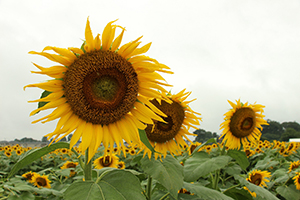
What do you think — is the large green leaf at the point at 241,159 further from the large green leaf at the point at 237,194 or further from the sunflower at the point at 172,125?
the sunflower at the point at 172,125

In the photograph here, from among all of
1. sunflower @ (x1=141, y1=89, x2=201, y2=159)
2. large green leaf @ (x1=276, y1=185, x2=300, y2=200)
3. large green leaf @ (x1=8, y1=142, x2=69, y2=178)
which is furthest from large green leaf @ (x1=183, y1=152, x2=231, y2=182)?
large green leaf @ (x1=276, y1=185, x2=300, y2=200)

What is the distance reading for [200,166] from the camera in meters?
3.04

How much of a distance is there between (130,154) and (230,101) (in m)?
6.14

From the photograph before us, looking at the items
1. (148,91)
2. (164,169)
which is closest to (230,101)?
(164,169)

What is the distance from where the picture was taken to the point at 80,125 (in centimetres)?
183

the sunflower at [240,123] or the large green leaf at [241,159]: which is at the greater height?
the sunflower at [240,123]

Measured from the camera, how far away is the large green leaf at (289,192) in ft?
13.7

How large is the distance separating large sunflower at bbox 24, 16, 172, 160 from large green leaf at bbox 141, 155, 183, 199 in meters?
0.45

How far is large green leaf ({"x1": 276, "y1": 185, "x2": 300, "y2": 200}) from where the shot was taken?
417 centimetres

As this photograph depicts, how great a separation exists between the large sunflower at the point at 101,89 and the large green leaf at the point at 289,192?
3798 millimetres

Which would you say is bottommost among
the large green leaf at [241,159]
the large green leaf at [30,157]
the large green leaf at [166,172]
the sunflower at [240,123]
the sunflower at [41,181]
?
the sunflower at [41,181]

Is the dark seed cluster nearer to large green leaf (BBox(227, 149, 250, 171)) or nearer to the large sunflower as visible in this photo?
the large sunflower

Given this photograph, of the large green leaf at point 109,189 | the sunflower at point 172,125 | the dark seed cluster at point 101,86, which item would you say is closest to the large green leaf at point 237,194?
the sunflower at point 172,125

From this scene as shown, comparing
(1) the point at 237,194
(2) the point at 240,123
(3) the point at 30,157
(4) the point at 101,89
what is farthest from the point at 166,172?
(2) the point at 240,123
